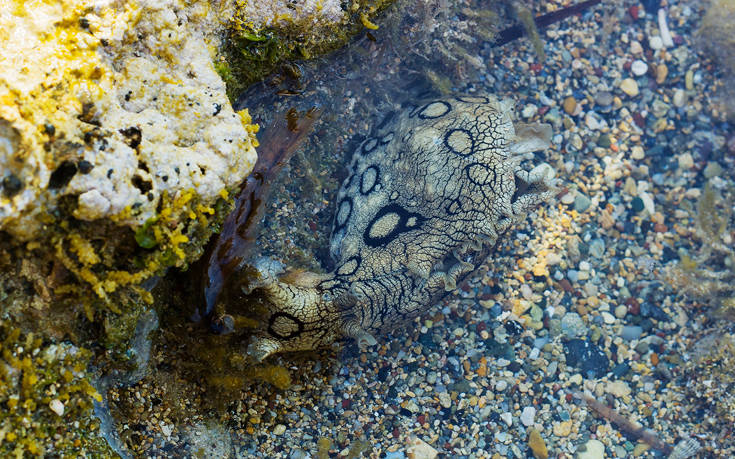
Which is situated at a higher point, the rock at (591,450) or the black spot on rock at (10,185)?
the black spot on rock at (10,185)

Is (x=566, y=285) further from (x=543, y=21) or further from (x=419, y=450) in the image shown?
(x=543, y=21)

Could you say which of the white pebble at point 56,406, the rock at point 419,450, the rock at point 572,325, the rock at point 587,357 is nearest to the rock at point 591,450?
the rock at point 587,357

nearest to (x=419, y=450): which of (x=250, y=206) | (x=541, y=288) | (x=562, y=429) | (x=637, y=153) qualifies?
(x=562, y=429)

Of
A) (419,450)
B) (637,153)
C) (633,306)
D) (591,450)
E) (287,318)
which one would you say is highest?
(287,318)

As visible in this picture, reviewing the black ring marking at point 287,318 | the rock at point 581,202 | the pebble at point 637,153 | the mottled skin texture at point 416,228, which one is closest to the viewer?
the black ring marking at point 287,318

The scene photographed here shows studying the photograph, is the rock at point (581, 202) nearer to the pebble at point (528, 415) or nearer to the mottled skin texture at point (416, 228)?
the mottled skin texture at point (416, 228)

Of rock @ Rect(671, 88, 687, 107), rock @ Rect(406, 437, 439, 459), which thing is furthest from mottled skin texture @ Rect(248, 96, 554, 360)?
rock @ Rect(671, 88, 687, 107)
